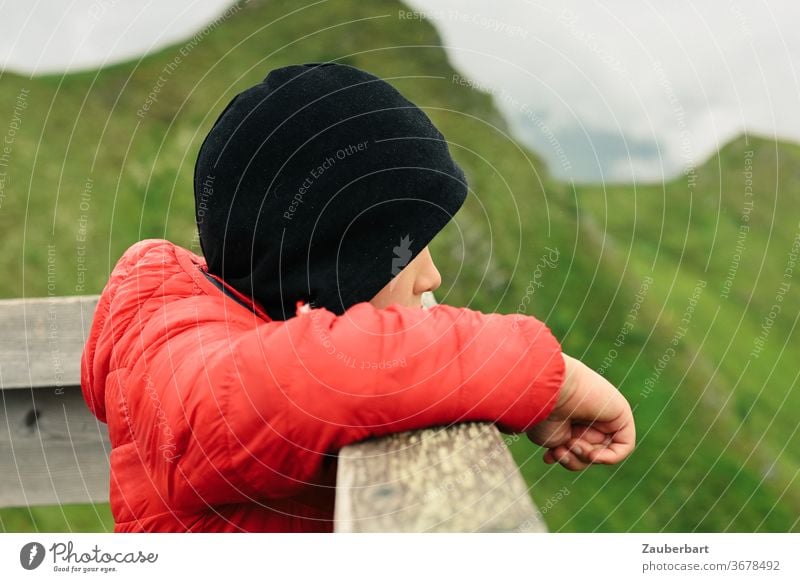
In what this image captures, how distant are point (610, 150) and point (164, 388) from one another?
69cm

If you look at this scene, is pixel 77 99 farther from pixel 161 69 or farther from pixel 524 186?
pixel 524 186

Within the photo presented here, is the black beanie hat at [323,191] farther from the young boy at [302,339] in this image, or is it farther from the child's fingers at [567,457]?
the child's fingers at [567,457]

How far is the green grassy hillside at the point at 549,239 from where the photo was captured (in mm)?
1474

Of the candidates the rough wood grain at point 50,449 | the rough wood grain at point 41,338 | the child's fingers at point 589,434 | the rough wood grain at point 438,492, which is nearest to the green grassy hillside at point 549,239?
the rough wood grain at point 50,449

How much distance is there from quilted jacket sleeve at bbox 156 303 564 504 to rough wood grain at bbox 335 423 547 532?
0.10 feet

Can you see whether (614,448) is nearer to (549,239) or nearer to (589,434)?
(589,434)

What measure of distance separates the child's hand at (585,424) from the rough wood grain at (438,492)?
133mm

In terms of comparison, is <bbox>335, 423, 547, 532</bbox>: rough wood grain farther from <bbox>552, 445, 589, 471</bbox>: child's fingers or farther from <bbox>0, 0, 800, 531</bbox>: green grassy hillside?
<bbox>0, 0, 800, 531</bbox>: green grassy hillside

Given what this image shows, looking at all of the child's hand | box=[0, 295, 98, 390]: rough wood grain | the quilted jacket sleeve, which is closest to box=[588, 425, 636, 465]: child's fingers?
the child's hand

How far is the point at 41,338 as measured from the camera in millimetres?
1027

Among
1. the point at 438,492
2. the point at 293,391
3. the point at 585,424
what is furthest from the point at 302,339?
the point at 585,424

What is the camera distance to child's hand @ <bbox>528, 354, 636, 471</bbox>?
66 centimetres

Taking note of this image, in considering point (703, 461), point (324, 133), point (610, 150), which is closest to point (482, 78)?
point (610, 150)

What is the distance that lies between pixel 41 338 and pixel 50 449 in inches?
6.4
